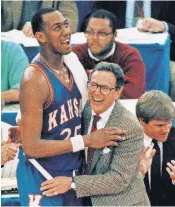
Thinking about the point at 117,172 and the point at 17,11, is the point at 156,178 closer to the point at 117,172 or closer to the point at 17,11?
the point at 117,172

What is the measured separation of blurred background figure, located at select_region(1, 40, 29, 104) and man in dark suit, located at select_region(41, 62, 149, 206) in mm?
465

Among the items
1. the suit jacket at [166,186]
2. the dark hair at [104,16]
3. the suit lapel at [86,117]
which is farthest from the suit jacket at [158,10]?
the suit lapel at [86,117]

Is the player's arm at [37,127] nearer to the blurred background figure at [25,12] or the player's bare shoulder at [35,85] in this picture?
the player's bare shoulder at [35,85]

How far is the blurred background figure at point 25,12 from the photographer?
201 cm

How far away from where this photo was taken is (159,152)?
4.83ft

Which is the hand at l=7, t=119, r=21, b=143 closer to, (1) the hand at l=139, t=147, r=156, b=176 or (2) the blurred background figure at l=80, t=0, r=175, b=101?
(1) the hand at l=139, t=147, r=156, b=176

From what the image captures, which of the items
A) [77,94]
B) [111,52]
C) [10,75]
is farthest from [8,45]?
[77,94]

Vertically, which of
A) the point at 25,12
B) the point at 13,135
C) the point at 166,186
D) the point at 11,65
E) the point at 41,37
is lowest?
the point at 166,186

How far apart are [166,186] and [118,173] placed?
26 cm

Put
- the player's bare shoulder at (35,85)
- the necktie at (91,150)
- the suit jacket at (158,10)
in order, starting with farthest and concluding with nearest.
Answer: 1. the suit jacket at (158,10)
2. the necktie at (91,150)
3. the player's bare shoulder at (35,85)

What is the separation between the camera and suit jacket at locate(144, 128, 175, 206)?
1474mm

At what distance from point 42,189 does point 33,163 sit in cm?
7

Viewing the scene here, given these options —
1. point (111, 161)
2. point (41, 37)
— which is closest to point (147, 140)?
point (111, 161)

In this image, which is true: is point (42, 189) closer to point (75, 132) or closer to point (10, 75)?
point (75, 132)
